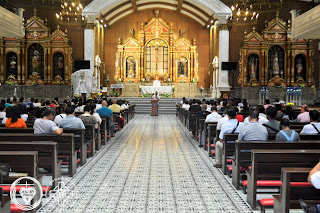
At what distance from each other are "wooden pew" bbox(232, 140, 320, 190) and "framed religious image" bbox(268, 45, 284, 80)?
17990 mm

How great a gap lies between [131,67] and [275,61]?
1080cm

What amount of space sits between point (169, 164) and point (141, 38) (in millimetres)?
20902

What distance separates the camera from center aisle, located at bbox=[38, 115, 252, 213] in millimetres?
4586

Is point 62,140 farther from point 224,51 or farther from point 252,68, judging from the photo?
point 252,68

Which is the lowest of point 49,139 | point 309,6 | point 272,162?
point 272,162

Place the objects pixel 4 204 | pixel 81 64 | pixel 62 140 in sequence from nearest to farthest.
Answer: pixel 4 204, pixel 62 140, pixel 81 64

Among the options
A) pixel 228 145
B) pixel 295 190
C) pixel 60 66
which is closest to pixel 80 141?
pixel 228 145

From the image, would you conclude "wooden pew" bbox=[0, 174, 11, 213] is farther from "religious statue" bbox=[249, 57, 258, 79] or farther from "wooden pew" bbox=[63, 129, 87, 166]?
"religious statue" bbox=[249, 57, 258, 79]

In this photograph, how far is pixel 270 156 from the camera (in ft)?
14.1

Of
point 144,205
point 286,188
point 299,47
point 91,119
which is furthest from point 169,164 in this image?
point 299,47

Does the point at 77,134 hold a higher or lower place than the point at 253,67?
lower

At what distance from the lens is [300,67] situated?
22031 mm

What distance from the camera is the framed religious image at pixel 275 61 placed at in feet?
72.6

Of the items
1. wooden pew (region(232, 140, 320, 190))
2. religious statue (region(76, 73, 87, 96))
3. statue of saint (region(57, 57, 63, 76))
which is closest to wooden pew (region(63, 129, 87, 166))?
wooden pew (region(232, 140, 320, 190))
